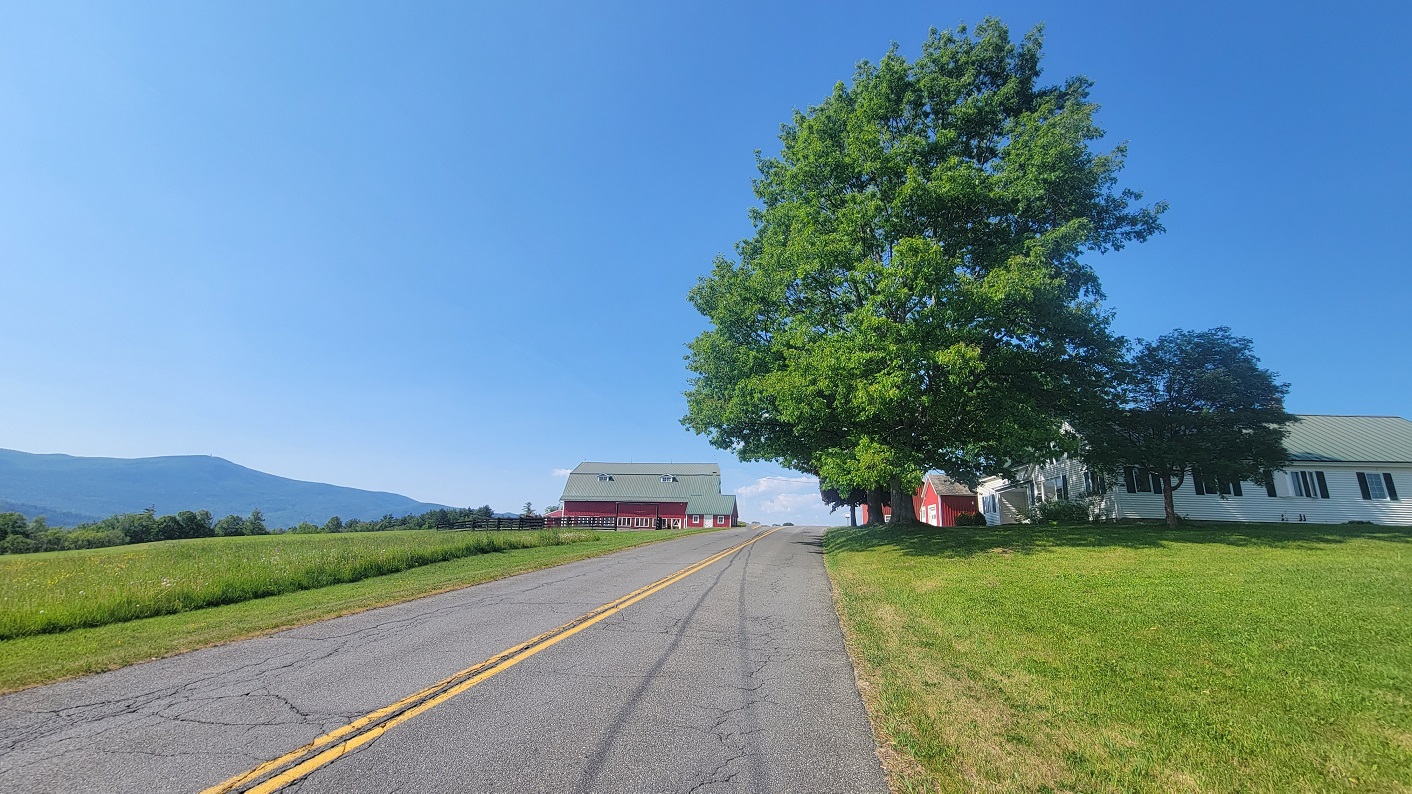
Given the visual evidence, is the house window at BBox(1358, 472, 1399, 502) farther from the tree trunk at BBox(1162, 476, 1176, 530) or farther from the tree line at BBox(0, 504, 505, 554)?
the tree line at BBox(0, 504, 505, 554)

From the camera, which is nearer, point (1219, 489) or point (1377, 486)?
point (1219, 489)

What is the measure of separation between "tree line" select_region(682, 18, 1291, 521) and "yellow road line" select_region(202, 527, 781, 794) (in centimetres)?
1151

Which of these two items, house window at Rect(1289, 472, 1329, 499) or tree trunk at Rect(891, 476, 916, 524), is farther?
house window at Rect(1289, 472, 1329, 499)

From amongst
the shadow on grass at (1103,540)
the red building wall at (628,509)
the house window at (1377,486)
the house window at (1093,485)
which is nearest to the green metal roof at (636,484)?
the red building wall at (628,509)

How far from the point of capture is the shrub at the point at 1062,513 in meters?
26.7

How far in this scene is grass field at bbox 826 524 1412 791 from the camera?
4.06 metres

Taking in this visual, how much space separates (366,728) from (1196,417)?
1050 inches

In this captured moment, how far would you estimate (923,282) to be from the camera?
15.9m

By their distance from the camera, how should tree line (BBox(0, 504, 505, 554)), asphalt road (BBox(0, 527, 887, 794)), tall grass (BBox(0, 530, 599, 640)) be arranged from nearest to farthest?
asphalt road (BBox(0, 527, 887, 794)) < tall grass (BBox(0, 530, 599, 640)) < tree line (BBox(0, 504, 505, 554))

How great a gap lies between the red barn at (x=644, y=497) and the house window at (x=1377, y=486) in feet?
175

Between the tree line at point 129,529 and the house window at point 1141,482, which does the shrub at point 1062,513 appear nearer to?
the house window at point 1141,482

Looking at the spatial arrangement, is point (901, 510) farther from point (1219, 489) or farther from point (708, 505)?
point (708, 505)

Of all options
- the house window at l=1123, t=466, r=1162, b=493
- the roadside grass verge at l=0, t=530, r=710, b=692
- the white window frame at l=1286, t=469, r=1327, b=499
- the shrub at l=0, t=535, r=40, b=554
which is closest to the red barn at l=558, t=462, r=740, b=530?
the shrub at l=0, t=535, r=40, b=554

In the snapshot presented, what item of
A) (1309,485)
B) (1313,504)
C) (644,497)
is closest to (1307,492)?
(1309,485)
